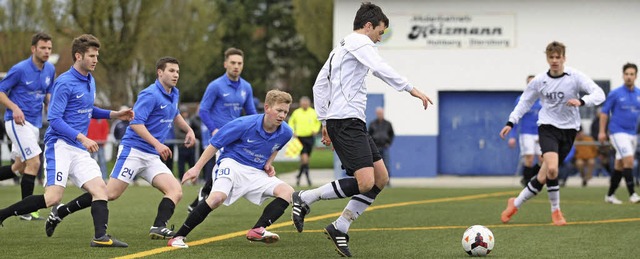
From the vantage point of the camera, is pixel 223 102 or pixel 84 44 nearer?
pixel 84 44

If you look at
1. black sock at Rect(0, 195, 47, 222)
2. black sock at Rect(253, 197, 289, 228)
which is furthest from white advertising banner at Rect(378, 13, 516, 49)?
black sock at Rect(0, 195, 47, 222)

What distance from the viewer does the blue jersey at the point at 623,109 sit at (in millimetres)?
16484

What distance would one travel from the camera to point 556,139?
12562 mm

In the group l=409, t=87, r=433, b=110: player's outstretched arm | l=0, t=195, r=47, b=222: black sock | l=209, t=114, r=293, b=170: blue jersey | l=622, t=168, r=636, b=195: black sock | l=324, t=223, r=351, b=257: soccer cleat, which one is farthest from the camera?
l=622, t=168, r=636, b=195: black sock

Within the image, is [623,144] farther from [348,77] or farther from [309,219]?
[348,77]

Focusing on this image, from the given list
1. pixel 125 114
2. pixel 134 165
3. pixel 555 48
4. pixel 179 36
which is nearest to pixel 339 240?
pixel 125 114

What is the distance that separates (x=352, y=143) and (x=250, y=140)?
1.24 m

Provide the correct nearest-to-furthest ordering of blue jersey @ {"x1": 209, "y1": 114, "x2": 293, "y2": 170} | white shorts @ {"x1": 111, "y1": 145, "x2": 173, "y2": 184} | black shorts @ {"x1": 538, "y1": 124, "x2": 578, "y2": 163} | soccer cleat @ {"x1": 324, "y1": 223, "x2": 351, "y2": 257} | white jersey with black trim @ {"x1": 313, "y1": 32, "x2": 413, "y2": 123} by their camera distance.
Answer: white jersey with black trim @ {"x1": 313, "y1": 32, "x2": 413, "y2": 123}, soccer cleat @ {"x1": 324, "y1": 223, "x2": 351, "y2": 257}, blue jersey @ {"x1": 209, "y1": 114, "x2": 293, "y2": 170}, white shorts @ {"x1": 111, "y1": 145, "x2": 173, "y2": 184}, black shorts @ {"x1": 538, "y1": 124, "x2": 578, "y2": 163}

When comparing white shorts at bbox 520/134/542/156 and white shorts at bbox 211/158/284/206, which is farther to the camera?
white shorts at bbox 520/134/542/156

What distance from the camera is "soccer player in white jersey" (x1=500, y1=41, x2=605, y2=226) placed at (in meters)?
12.4

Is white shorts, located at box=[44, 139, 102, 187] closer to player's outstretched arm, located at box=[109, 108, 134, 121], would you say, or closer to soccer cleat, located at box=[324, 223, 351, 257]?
player's outstretched arm, located at box=[109, 108, 134, 121]

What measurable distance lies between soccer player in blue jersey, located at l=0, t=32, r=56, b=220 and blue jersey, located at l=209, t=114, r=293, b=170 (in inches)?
130

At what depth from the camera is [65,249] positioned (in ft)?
31.1

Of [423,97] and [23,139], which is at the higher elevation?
[423,97]
